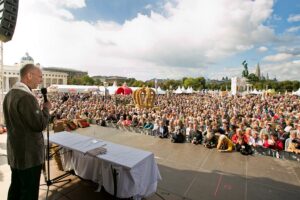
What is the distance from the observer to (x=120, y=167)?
306 cm

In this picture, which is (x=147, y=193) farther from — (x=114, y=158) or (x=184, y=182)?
(x=184, y=182)

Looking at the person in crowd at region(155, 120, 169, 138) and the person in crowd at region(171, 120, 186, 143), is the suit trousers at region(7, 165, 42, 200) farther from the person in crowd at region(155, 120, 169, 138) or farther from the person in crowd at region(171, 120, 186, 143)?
the person in crowd at region(155, 120, 169, 138)

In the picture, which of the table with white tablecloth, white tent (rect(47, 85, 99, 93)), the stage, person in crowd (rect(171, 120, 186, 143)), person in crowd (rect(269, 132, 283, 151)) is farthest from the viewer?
white tent (rect(47, 85, 99, 93))

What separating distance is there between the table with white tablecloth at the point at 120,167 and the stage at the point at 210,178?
33cm

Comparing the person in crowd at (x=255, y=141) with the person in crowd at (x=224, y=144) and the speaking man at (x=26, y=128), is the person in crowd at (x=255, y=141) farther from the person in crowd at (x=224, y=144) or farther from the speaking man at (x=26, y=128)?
the speaking man at (x=26, y=128)

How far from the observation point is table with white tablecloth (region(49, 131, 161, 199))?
9.93ft

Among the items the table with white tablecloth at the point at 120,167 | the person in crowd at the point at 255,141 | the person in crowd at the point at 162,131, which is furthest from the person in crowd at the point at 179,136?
the table with white tablecloth at the point at 120,167

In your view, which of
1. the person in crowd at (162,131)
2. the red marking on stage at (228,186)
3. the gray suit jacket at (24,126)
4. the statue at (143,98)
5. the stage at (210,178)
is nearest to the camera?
the gray suit jacket at (24,126)

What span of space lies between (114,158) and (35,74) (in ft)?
5.39

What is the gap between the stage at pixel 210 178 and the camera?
380 cm

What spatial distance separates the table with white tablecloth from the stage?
328 millimetres

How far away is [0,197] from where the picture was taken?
11.0 ft

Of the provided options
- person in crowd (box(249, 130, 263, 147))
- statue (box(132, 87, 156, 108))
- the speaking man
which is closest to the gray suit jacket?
the speaking man

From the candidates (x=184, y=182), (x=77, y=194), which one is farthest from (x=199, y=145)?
(x=77, y=194)
